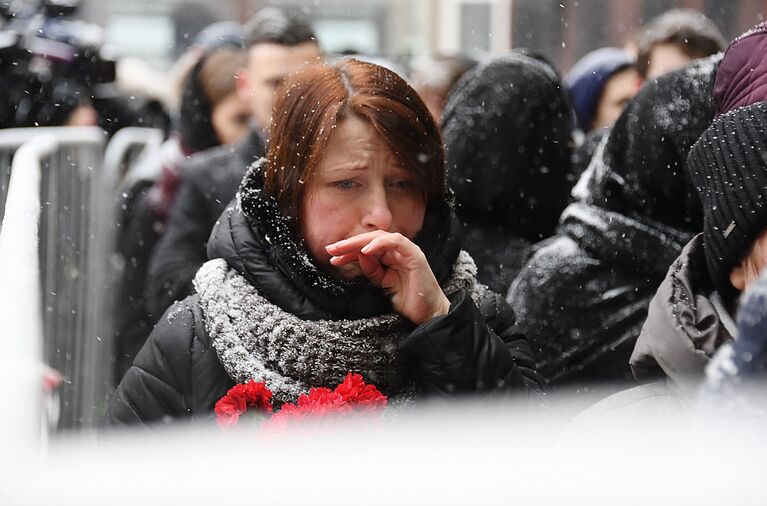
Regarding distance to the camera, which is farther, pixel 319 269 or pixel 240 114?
pixel 240 114

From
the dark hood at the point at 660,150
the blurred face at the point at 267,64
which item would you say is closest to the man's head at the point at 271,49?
the blurred face at the point at 267,64

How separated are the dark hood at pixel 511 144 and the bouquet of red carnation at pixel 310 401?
3.98 ft

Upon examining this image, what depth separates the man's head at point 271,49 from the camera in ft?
11.7

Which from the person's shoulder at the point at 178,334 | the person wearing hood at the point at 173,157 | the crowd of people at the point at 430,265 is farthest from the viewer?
the person wearing hood at the point at 173,157

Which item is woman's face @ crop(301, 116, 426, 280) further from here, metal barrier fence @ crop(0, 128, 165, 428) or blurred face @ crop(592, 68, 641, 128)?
blurred face @ crop(592, 68, 641, 128)

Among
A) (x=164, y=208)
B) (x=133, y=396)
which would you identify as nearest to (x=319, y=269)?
(x=133, y=396)

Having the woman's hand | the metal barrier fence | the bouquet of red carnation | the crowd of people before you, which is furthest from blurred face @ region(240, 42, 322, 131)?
the bouquet of red carnation

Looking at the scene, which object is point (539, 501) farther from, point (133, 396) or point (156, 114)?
point (156, 114)

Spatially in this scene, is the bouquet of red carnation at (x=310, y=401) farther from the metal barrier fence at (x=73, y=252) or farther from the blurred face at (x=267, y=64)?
the blurred face at (x=267, y=64)

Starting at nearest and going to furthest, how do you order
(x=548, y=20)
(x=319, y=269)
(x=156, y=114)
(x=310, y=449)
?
(x=310, y=449) < (x=319, y=269) < (x=156, y=114) < (x=548, y=20)

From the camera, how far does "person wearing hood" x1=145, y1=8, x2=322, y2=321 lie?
2.57 meters

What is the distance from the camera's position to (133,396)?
194 cm

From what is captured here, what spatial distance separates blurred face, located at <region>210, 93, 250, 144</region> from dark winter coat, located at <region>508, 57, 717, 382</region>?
6.02ft

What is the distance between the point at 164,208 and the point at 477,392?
91.9 inches
